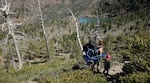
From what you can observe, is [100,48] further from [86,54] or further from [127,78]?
[127,78]

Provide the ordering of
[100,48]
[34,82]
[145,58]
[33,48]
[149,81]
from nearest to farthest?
[149,81], [145,58], [100,48], [34,82], [33,48]

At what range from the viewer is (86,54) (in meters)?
17.1

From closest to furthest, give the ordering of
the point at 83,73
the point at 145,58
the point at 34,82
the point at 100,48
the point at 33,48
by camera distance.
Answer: the point at 145,58
the point at 83,73
the point at 100,48
the point at 34,82
the point at 33,48

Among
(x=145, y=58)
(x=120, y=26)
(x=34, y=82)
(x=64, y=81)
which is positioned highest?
(x=145, y=58)

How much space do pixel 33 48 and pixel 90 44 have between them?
154 ft

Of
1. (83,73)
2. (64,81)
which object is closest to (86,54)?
(83,73)

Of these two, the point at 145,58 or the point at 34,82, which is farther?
the point at 34,82

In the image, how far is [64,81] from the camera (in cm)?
1414

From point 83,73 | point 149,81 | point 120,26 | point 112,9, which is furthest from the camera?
point 112,9

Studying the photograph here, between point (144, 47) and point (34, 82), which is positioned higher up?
point (144, 47)

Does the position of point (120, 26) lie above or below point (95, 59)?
below

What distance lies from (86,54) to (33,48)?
152 ft

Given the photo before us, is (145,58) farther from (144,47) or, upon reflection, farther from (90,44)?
(90,44)

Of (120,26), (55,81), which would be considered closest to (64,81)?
(55,81)
